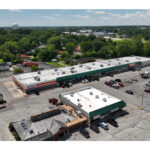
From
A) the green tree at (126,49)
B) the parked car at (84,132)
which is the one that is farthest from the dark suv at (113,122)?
the green tree at (126,49)

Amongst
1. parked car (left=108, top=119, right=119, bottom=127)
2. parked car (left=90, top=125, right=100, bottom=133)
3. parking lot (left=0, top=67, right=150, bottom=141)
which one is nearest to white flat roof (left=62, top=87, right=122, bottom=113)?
parked car (left=90, top=125, right=100, bottom=133)

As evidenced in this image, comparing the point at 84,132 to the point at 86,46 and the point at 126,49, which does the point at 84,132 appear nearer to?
the point at 126,49

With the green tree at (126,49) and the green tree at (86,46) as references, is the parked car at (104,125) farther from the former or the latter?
the green tree at (86,46)

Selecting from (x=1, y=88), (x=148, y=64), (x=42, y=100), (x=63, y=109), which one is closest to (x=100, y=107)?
(x=63, y=109)

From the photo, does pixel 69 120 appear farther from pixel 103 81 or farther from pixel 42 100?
pixel 103 81

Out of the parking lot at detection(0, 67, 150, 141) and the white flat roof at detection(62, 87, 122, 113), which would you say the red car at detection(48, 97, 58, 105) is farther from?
the white flat roof at detection(62, 87, 122, 113)

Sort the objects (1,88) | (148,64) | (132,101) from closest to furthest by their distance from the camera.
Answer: (132,101) < (1,88) < (148,64)
